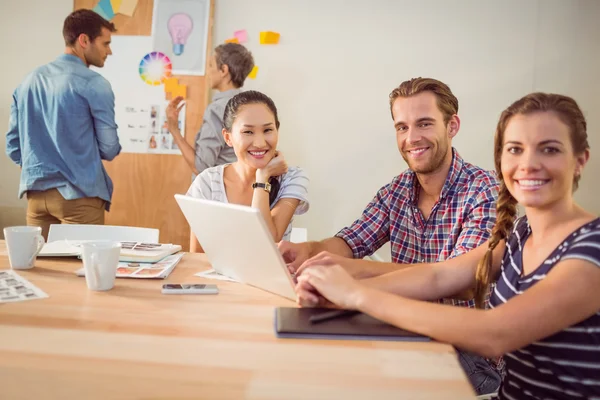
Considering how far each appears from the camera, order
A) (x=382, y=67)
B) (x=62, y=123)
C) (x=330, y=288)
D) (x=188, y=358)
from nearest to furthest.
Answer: (x=188, y=358), (x=330, y=288), (x=62, y=123), (x=382, y=67)

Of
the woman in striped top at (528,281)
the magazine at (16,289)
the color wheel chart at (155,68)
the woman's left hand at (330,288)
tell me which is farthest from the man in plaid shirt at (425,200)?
the color wheel chart at (155,68)

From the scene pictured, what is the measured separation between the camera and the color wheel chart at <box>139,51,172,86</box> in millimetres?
3410

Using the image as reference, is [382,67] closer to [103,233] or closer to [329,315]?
[103,233]

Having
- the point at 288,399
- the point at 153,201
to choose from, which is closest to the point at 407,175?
the point at 288,399

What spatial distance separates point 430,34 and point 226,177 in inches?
76.4

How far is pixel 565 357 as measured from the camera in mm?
935

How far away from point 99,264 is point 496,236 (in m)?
0.88

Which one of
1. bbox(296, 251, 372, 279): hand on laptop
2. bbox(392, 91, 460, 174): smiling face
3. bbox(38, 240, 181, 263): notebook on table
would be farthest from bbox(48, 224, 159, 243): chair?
bbox(392, 91, 460, 174): smiling face

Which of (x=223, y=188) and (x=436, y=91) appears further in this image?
(x=223, y=188)

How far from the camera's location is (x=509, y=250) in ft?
3.79

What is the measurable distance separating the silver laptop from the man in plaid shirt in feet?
0.77

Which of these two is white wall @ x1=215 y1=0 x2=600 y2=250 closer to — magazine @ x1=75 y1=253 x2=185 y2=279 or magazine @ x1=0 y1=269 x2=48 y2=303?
magazine @ x1=75 y1=253 x2=185 y2=279

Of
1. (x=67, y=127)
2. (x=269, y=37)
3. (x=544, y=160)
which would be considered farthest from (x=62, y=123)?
(x=544, y=160)

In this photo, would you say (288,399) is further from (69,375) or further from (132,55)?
(132,55)
